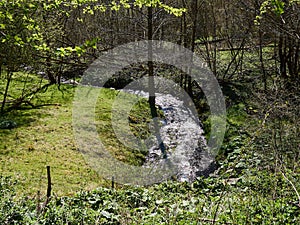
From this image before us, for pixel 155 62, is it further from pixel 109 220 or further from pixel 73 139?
pixel 109 220

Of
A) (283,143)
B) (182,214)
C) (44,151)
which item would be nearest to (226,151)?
(283,143)

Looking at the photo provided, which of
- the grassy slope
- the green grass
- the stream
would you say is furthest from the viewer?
the stream

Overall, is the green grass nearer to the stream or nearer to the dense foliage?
the dense foliage

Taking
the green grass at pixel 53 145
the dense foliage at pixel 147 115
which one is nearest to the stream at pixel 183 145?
the dense foliage at pixel 147 115

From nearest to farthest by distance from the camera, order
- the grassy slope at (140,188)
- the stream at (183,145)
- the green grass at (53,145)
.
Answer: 1. the grassy slope at (140,188)
2. the green grass at (53,145)
3. the stream at (183,145)

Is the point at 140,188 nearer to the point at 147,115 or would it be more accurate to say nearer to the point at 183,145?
the point at 183,145

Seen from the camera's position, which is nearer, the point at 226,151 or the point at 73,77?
the point at 226,151

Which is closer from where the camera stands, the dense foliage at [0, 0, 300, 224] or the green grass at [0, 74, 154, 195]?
the dense foliage at [0, 0, 300, 224]

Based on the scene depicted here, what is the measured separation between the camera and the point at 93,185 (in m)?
7.17

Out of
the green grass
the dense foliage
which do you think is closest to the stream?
the dense foliage

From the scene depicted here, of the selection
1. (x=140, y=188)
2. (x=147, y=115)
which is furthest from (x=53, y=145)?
(x=147, y=115)

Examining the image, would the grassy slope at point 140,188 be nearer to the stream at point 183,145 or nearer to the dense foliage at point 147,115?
the dense foliage at point 147,115

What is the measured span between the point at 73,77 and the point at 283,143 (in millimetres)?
10679

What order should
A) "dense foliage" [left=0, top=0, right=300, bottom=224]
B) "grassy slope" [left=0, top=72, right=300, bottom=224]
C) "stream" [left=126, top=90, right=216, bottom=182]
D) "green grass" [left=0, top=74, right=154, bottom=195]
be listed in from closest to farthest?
1. "grassy slope" [left=0, top=72, right=300, bottom=224]
2. "dense foliage" [left=0, top=0, right=300, bottom=224]
3. "green grass" [left=0, top=74, right=154, bottom=195]
4. "stream" [left=126, top=90, right=216, bottom=182]
